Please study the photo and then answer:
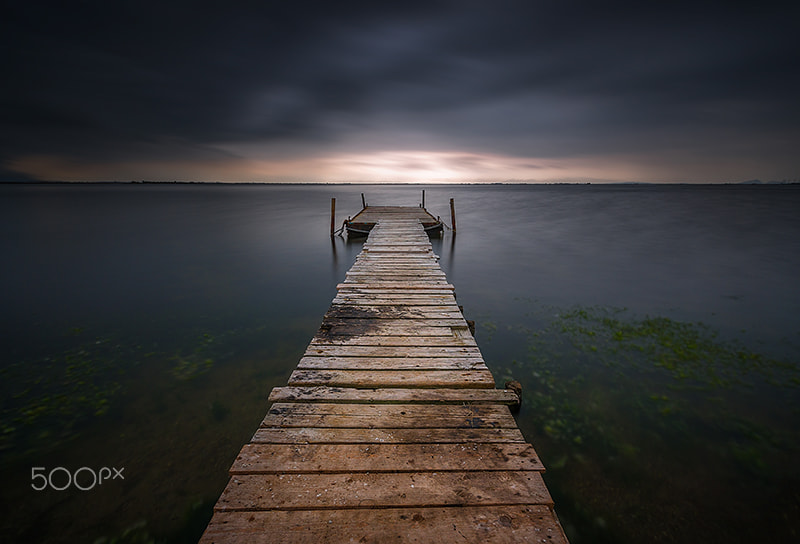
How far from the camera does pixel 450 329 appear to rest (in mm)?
5695

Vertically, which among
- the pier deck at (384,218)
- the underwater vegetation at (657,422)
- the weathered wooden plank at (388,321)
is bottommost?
the underwater vegetation at (657,422)

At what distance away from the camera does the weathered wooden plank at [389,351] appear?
4.84m

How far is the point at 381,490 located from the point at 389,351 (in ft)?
7.73

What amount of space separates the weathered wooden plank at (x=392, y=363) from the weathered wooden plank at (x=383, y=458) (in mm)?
1410

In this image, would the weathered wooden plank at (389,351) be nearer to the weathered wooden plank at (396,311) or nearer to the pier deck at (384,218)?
the weathered wooden plank at (396,311)

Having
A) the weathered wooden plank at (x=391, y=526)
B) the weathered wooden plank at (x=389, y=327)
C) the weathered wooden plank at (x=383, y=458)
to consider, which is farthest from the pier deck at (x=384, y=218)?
the weathered wooden plank at (x=391, y=526)

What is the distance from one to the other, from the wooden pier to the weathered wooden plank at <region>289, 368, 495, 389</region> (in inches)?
0.5

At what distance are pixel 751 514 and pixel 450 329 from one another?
3.96 metres

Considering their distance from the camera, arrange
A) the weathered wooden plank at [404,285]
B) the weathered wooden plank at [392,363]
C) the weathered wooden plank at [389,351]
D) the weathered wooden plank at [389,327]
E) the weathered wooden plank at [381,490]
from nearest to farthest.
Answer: the weathered wooden plank at [381,490]
the weathered wooden plank at [392,363]
the weathered wooden plank at [389,351]
the weathered wooden plank at [389,327]
the weathered wooden plank at [404,285]

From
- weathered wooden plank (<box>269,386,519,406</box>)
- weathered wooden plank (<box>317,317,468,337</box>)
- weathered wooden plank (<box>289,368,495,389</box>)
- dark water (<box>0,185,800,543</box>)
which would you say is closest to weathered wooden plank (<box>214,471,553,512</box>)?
weathered wooden plank (<box>269,386,519,406</box>)

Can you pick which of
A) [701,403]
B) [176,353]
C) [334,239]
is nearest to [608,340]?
[701,403]

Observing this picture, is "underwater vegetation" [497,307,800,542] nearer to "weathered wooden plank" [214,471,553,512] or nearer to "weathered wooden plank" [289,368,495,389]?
"weathered wooden plank" [289,368,495,389]

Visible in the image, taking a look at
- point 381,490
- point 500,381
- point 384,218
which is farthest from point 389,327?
point 384,218

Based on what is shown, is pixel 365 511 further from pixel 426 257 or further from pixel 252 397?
pixel 426 257
